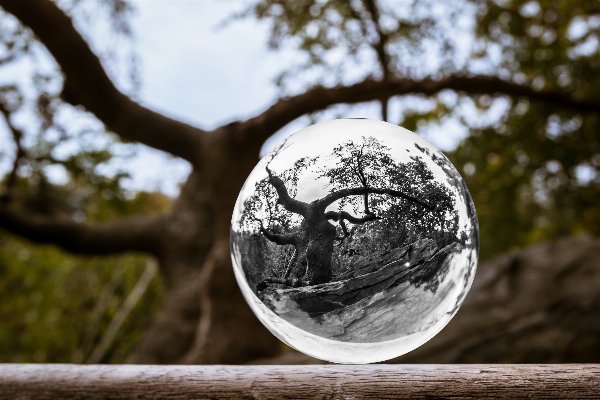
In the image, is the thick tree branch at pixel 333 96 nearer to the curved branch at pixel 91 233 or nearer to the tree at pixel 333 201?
the curved branch at pixel 91 233

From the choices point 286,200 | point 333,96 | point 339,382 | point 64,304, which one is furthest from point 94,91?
point 64,304

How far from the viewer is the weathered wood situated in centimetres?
130

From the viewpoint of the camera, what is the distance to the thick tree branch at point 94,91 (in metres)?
3.50

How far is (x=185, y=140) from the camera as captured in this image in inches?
171

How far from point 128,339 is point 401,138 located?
1092 cm

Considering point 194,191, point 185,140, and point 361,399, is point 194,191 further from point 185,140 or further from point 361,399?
point 361,399

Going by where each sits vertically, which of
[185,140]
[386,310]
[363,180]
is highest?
[185,140]

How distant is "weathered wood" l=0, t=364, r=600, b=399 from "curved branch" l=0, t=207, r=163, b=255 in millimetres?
4251

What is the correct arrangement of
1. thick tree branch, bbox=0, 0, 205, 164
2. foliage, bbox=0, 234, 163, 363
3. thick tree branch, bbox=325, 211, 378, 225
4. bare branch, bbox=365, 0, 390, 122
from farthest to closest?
foliage, bbox=0, 234, 163, 363 < bare branch, bbox=365, 0, 390, 122 < thick tree branch, bbox=0, 0, 205, 164 < thick tree branch, bbox=325, 211, 378, 225

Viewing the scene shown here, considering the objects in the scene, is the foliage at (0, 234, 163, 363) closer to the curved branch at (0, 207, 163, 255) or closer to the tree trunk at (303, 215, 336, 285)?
the curved branch at (0, 207, 163, 255)

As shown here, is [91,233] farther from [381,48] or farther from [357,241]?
[357,241]

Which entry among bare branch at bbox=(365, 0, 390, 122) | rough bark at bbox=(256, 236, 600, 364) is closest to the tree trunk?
rough bark at bbox=(256, 236, 600, 364)

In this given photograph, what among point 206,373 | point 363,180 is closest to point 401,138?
point 363,180

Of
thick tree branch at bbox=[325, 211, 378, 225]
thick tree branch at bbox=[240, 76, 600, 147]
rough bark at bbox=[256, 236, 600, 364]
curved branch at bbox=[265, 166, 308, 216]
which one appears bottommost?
rough bark at bbox=[256, 236, 600, 364]
